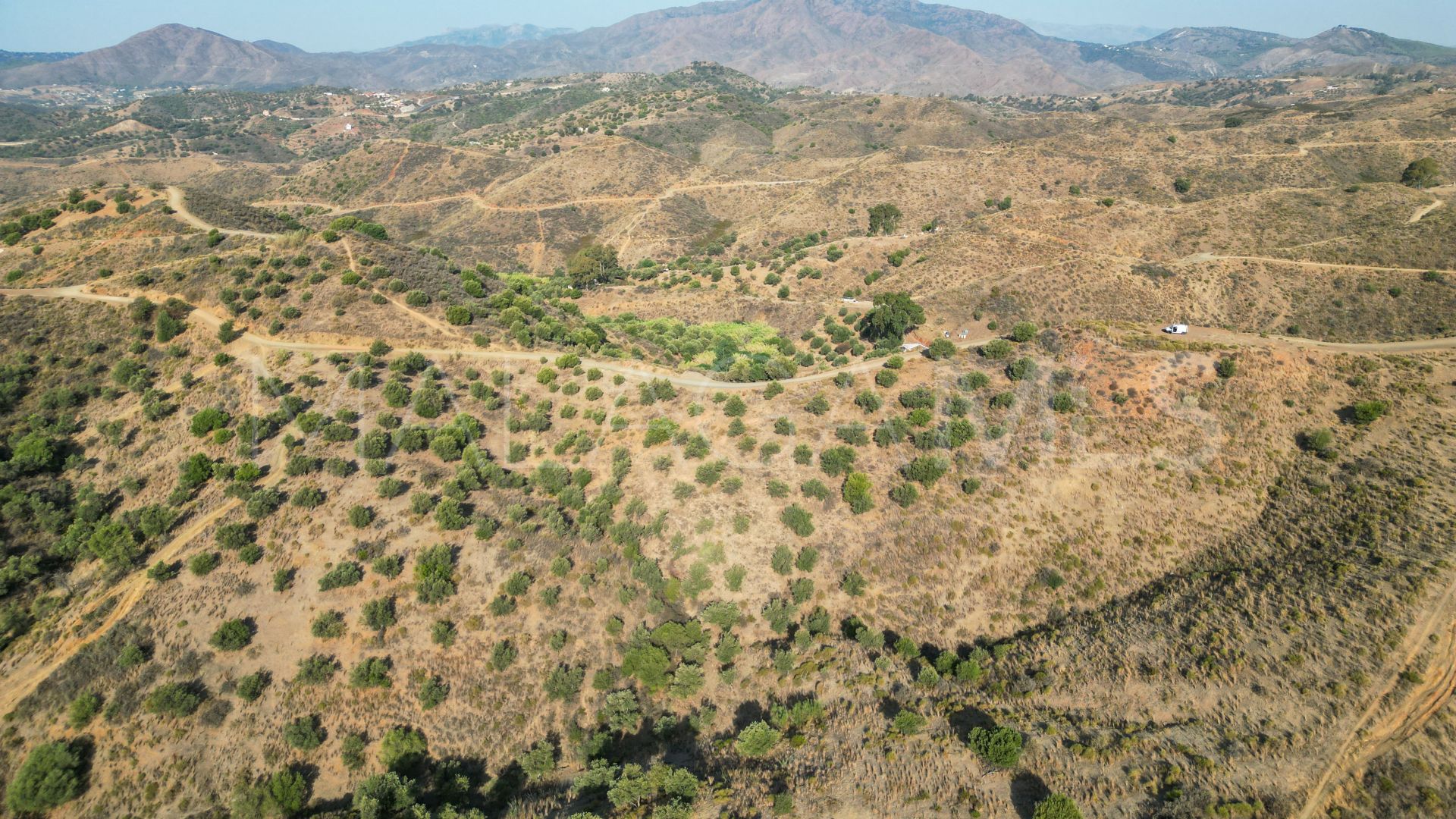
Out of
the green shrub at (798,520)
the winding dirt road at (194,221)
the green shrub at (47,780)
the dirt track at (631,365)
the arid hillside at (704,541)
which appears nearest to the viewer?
the green shrub at (47,780)

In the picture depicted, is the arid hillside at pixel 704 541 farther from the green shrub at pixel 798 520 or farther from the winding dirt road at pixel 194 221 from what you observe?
the winding dirt road at pixel 194 221

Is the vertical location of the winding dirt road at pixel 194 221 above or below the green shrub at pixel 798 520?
above

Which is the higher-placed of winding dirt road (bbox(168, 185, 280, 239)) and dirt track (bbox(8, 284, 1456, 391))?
winding dirt road (bbox(168, 185, 280, 239))

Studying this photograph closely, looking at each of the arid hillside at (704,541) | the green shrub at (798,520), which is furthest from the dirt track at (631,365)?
the green shrub at (798,520)

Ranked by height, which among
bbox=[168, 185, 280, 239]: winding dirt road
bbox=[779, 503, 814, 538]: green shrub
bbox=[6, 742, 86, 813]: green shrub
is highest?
bbox=[168, 185, 280, 239]: winding dirt road

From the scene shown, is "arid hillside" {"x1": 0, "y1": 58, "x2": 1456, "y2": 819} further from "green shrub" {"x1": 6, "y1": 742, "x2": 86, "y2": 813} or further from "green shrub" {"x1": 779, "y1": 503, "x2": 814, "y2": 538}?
"green shrub" {"x1": 779, "y1": 503, "x2": 814, "y2": 538}

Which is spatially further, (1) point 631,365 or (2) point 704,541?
(1) point 631,365

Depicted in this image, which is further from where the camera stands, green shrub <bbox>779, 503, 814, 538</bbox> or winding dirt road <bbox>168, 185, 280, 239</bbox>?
winding dirt road <bbox>168, 185, 280, 239</bbox>

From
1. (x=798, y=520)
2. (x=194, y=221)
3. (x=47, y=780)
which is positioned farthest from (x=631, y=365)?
(x=194, y=221)

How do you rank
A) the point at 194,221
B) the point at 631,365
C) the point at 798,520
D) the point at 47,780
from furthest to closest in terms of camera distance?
the point at 194,221
the point at 631,365
the point at 798,520
the point at 47,780

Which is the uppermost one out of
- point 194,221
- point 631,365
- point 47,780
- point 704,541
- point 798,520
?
point 194,221

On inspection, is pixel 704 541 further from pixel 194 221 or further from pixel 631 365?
pixel 194 221

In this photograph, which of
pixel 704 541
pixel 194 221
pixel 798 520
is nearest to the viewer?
pixel 704 541

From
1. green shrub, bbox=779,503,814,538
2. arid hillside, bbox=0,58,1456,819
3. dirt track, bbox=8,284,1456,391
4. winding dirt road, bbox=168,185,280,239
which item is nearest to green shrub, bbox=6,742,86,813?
arid hillside, bbox=0,58,1456,819
